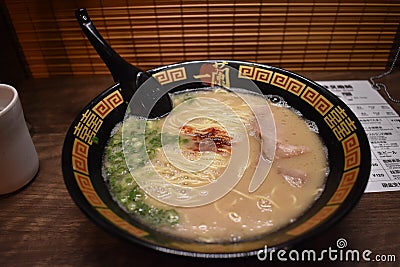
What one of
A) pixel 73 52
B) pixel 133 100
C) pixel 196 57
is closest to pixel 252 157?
pixel 133 100

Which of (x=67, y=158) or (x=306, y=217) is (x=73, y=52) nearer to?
(x=67, y=158)

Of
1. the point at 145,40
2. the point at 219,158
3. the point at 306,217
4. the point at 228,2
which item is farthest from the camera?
the point at 145,40

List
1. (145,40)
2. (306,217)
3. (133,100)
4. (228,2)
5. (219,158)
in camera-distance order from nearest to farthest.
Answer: (306,217) → (219,158) → (133,100) → (228,2) → (145,40)

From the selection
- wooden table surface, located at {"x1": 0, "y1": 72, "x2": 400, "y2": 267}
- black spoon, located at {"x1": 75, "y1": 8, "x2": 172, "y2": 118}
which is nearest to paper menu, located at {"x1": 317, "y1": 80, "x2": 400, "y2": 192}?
wooden table surface, located at {"x1": 0, "y1": 72, "x2": 400, "y2": 267}

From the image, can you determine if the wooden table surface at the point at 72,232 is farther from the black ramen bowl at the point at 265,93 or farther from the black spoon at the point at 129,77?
the black spoon at the point at 129,77

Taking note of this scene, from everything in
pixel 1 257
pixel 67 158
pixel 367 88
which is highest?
pixel 67 158

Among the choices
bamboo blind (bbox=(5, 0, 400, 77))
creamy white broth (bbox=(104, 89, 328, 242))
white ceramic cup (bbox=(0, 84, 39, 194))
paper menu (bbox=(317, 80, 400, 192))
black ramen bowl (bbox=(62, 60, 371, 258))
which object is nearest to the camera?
black ramen bowl (bbox=(62, 60, 371, 258))

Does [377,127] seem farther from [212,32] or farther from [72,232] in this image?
[72,232]

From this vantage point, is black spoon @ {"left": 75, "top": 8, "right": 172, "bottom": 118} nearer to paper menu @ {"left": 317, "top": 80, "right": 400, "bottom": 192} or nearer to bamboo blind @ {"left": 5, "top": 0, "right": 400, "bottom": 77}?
bamboo blind @ {"left": 5, "top": 0, "right": 400, "bottom": 77}
